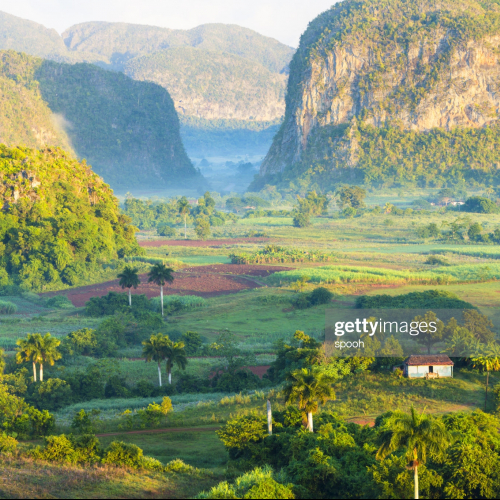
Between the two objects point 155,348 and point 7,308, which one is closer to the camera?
point 155,348

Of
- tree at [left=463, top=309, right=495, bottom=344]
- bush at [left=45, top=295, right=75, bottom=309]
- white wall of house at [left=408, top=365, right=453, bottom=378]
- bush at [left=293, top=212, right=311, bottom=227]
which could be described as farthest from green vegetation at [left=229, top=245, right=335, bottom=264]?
white wall of house at [left=408, top=365, right=453, bottom=378]

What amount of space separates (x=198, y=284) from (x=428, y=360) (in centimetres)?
3446

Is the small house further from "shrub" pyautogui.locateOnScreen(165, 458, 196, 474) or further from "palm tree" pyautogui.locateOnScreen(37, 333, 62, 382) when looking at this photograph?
"palm tree" pyautogui.locateOnScreen(37, 333, 62, 382)

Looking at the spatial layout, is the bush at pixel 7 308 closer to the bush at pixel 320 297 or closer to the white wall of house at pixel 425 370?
the bush at pixel 320 297

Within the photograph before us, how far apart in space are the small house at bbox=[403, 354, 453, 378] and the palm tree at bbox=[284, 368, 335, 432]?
9.98m

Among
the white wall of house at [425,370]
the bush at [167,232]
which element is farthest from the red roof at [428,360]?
the bush at [167,232]

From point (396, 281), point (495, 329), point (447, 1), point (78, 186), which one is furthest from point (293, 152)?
point (495, 329)

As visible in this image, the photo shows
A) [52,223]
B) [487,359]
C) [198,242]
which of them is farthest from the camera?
[198,242]

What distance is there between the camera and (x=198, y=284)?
66.9 metres

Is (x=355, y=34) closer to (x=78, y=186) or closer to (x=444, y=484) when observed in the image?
(x=78, y=186)

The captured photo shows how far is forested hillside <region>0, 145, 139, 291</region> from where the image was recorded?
70750 mm

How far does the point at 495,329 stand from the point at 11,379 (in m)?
27.9

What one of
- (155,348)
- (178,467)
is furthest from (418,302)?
(178,467)

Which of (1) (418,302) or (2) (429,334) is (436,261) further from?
(2) (429,334)
